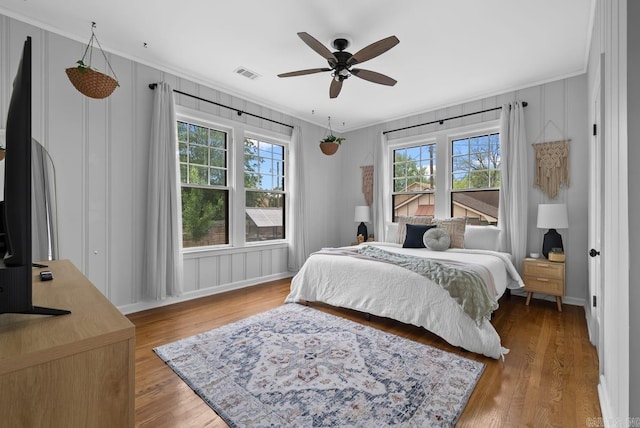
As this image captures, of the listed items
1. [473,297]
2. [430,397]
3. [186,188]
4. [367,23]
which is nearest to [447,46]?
[367,23]

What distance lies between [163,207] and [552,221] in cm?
438

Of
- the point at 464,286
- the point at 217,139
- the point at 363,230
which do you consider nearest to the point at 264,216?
the point at 217,139

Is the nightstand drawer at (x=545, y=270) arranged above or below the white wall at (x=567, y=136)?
below

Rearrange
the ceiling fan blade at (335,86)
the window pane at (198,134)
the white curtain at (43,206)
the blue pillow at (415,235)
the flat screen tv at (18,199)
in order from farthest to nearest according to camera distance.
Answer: the blue pillow at (415,235) < the window pane at (198,134) < the ceiling fan blade at (335,86) < the white curtain at (43,206) < the flat screen tv at (18,199)

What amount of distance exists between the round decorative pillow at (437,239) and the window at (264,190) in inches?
92.5

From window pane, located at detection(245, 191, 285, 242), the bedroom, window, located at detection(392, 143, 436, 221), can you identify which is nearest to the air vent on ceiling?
the bedroom

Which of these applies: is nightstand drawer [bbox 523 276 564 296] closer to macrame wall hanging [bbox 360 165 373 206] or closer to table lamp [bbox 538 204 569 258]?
table lamp [bbox 538 204 569 258]

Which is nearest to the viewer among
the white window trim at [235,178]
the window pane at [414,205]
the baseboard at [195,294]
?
the baseboard at [195,294]

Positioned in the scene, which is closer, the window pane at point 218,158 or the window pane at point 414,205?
the window pane at point 218,158

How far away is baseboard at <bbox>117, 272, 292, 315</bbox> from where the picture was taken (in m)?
3.26

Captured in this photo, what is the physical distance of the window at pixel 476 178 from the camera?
4219 millimetres

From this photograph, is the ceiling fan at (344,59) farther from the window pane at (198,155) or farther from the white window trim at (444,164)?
the white window trim at (444,164)

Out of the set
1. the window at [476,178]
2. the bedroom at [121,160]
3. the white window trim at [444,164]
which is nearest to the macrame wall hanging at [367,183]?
the white window trim at [444,164]

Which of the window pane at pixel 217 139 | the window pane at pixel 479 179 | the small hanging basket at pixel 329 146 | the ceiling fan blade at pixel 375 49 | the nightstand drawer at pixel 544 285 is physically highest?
the ceiling fan blade at pixel 375 49
